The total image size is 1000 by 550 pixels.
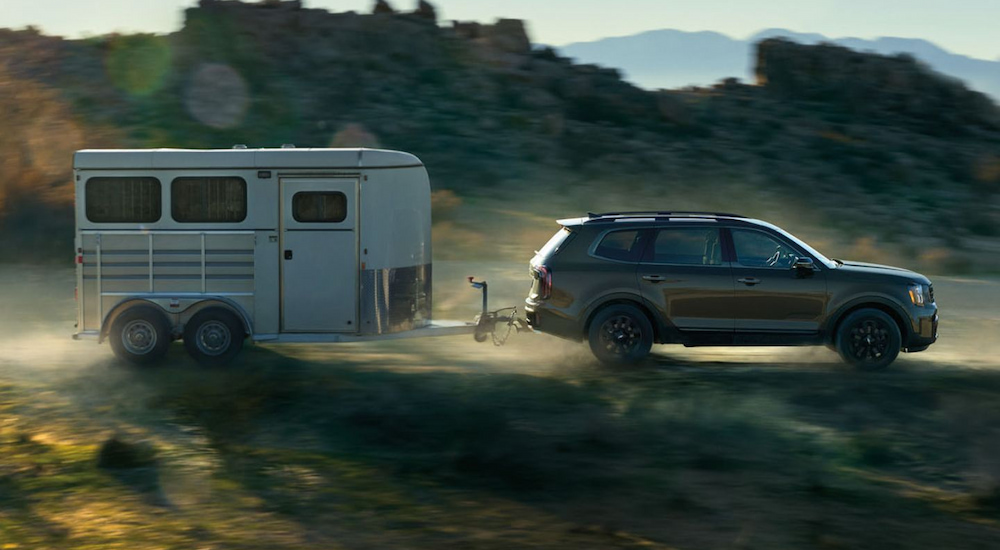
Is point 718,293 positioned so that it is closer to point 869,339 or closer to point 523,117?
point 869,339

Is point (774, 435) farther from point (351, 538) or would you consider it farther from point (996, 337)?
point (996, 337)

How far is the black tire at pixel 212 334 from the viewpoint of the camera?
13812 millimetres

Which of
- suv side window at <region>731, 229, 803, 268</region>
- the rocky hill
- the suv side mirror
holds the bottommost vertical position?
the suv side mirror

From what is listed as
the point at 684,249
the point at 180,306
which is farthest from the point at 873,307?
the point at 180,306

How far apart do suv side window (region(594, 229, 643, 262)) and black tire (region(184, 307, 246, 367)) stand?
424cm

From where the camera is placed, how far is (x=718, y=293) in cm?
1321

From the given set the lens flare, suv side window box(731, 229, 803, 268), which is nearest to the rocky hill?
the lens flare

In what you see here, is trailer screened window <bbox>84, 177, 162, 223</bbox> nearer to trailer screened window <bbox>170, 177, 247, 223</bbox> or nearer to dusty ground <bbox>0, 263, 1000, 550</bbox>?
trailer screened window <bbox>170, 177, 247, 223</bbox>

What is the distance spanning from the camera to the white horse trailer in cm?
1373

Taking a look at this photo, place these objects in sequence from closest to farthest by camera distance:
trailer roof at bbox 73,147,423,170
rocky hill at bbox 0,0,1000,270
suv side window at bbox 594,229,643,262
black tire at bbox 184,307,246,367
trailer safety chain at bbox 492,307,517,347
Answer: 1. suv side window at bbox 594,229,643,262
2. trailer roof at bbox 73,147,423,170
3. black tire at bbox 184,307,246,367
4. trailer safety chain at bbox 492,307,517,347
5. rocky hill at bbox 0,0,1000,270

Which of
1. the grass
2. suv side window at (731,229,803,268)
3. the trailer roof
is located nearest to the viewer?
the grass

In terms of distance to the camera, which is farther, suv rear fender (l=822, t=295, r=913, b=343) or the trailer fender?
the trailer fender

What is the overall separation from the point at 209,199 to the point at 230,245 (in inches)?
22.8

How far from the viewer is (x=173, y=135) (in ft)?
155
